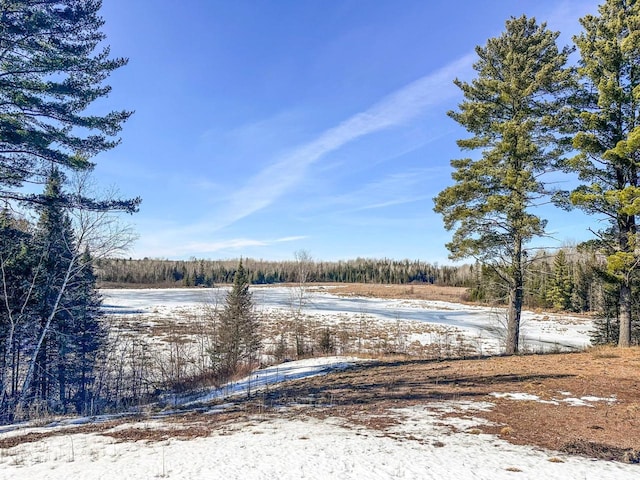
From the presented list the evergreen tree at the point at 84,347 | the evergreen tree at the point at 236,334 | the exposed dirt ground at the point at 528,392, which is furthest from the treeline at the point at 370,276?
the exposed dirt ground at the point at 528,392

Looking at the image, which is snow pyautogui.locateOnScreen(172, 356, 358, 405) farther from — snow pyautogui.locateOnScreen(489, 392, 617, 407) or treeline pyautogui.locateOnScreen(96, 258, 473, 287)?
treeline pyautogui.locateOnScreen(96, 258, 473, 287)

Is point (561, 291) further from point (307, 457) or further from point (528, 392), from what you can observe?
point (307, 457)

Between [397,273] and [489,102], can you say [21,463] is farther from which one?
[397,273]

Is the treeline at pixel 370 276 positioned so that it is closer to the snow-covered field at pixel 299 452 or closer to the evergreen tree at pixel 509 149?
the evergreen tree at pixel 509 149

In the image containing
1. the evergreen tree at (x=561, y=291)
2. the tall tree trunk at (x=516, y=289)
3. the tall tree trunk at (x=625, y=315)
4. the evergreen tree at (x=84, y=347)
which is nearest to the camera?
the tall tree trunk at (x=625, y=315)

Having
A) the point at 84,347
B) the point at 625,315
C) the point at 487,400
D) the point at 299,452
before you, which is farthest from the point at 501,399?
the point at 84,347

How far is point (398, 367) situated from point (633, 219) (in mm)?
9866

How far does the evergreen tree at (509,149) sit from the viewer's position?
43.8 ft

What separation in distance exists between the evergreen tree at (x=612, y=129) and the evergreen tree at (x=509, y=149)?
0.99 meters

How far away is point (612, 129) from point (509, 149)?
3.67 m

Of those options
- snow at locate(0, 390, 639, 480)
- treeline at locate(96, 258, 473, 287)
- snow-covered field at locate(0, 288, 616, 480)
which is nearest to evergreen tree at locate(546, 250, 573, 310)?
snow-covered field at locate(0, 288, 616, 480)

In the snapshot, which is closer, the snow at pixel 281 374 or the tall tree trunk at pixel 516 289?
the snow at pixel 281 374

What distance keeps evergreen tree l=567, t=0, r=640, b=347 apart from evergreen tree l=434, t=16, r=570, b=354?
3.24ft

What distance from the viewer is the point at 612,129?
1338cm
